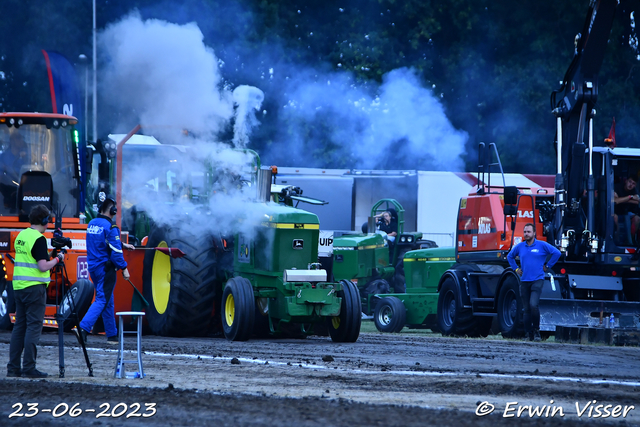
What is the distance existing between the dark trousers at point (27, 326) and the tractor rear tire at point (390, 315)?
9672 mm

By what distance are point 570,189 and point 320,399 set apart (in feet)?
31.1

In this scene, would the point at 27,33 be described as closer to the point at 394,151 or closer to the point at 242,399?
the point at 394,151

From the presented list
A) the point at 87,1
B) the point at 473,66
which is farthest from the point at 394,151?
the point at 87,1

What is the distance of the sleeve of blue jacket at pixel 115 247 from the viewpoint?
1160 centimetres

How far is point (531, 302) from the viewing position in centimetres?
1402

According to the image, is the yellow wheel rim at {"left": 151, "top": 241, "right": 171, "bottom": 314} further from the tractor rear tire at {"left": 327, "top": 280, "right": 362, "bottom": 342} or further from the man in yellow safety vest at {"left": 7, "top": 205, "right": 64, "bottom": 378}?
the man in yellow safety vest at {"left": 7, "top": 205, "right": 64, "bottom": 378}

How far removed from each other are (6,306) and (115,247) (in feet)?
12.8

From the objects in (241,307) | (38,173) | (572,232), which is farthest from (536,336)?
(38,173)

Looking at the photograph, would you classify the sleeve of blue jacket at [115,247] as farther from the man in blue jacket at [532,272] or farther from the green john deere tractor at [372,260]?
the green john deere tractor at [372,260]

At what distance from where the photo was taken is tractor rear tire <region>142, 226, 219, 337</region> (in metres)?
13.0

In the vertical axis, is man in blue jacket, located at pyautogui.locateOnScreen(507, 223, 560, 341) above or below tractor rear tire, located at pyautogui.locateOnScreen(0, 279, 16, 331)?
above

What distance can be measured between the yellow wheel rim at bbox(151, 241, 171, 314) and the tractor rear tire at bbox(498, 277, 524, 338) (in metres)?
5.50

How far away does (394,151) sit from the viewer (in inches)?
1038

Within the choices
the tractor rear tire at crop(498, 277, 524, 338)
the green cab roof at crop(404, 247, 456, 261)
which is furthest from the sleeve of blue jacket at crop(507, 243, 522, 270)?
the green cab roof at crop(404, 247, 456, 261)
